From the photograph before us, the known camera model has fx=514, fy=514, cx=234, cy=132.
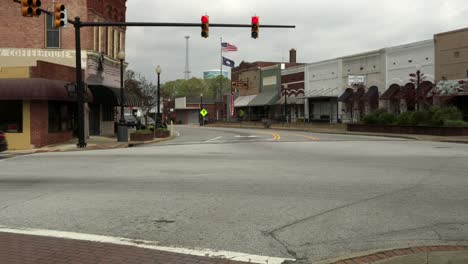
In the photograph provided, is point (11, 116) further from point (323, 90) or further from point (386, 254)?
point (323, 90)

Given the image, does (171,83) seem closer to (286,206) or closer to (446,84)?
(446,84)

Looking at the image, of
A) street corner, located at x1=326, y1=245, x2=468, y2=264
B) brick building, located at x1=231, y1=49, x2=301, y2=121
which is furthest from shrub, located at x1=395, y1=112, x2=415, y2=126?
street corner, located at x1=326, y1=245, x2=468, y2=264

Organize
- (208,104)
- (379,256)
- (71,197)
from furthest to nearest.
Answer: (208,104)
(71,197)
(379,256)

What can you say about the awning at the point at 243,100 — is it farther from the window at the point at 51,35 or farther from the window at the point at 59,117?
the window at the point at 59,117

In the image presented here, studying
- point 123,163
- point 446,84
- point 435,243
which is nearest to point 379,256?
point 435,243

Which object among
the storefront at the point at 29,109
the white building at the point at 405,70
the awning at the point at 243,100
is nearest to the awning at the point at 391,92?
the white building at the point at 405,70

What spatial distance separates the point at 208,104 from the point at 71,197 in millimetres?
95757

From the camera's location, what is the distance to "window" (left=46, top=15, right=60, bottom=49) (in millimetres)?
31125

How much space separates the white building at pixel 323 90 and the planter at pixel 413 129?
36.4ft

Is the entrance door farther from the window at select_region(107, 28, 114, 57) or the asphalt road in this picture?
the asphalt road

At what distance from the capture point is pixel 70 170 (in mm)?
14953

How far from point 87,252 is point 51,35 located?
27.8 m

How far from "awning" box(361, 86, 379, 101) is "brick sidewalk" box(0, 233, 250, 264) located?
4687cm

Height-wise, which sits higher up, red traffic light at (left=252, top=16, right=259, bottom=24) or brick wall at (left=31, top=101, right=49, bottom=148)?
red traffic light at (left=252, top=16, right=259, bottom=24)
